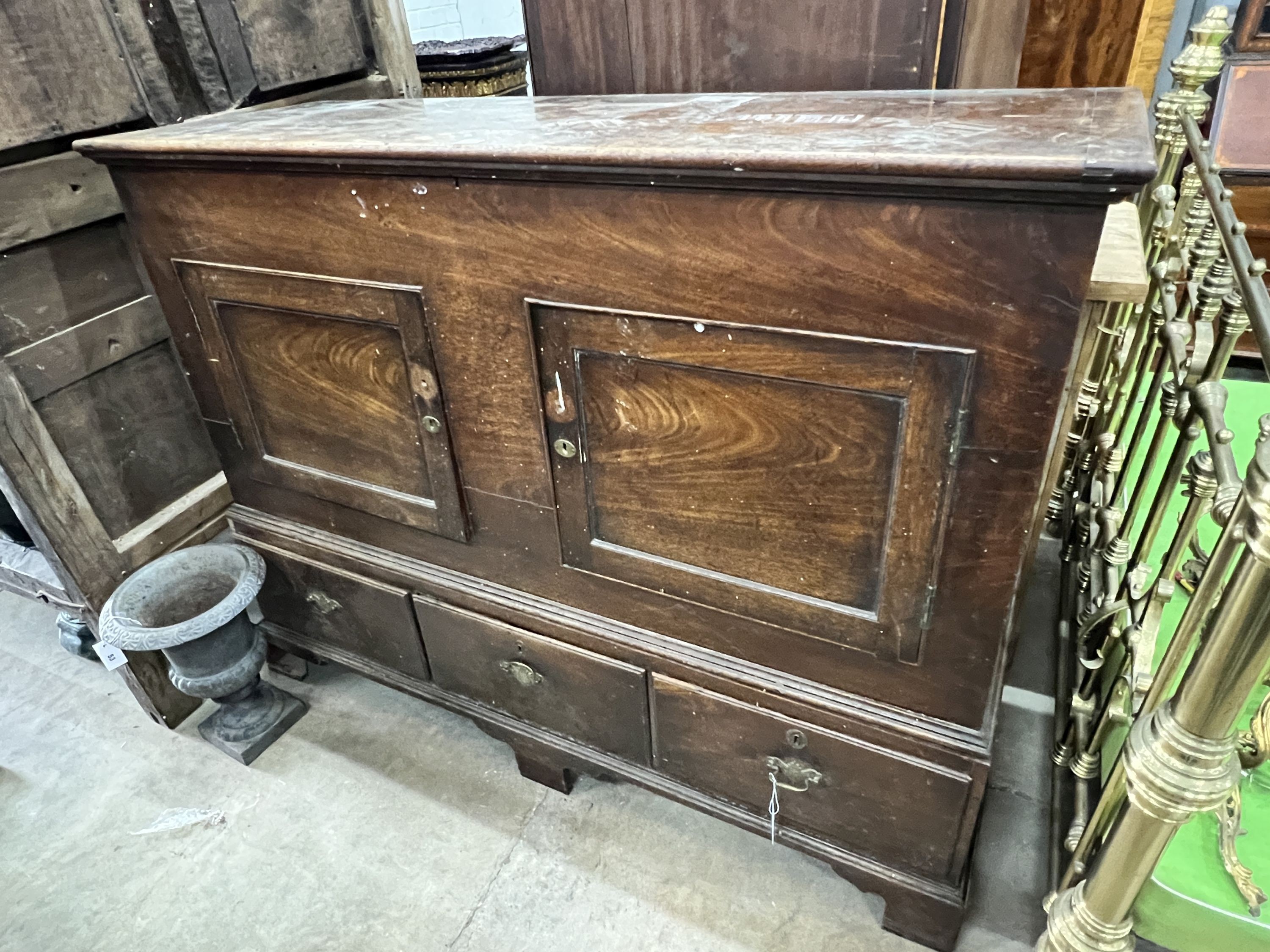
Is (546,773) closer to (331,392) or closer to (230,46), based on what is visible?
(331,392)

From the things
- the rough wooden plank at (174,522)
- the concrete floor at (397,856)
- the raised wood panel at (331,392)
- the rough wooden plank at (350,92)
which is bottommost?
the concrete floor at (397,856)

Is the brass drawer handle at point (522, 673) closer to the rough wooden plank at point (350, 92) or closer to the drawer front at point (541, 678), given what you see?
Result: the drawer front at point (541, 678)

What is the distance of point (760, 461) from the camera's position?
0.95 m

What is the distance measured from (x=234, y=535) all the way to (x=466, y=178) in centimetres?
99

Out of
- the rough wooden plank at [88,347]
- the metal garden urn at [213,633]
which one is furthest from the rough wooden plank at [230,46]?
the metal garden urn at [213,633]

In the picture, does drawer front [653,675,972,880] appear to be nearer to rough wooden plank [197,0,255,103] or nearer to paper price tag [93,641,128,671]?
paper price tag [93,641,128,671]

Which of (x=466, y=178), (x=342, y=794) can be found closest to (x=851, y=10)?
(x=466, y=178)

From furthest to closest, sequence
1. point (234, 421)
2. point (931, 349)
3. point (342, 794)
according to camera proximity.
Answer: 1. point (342, 794)
2. point (234, 421)
3. point (931, 349)

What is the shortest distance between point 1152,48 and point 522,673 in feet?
9.13

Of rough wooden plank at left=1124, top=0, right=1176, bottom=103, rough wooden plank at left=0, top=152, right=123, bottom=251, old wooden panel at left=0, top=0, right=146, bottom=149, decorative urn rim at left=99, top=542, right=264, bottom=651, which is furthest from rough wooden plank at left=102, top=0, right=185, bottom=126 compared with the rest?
rough wooden plank at left=1124, top=0, right=1176, bottom=103

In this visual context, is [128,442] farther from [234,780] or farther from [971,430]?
[971,430]

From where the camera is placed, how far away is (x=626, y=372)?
3.19 ft

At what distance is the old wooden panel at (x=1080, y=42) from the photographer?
2.15 m

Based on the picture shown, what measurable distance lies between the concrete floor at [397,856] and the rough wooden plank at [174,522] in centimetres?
38
